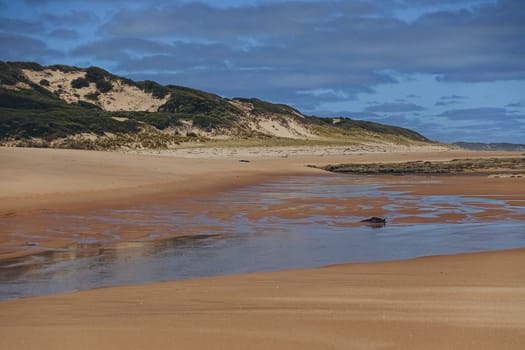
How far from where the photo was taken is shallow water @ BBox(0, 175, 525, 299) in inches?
319

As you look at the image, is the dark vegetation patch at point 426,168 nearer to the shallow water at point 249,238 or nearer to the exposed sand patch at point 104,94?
the shallow water at point 249,238

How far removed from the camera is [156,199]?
18.3m

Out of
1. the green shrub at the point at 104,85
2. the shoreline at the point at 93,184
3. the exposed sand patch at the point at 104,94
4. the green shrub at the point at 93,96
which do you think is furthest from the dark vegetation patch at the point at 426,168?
the green shrub at the point at 104,85

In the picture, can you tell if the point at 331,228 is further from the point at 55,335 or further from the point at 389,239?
the point at 55,335

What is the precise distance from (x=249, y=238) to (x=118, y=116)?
195 feet

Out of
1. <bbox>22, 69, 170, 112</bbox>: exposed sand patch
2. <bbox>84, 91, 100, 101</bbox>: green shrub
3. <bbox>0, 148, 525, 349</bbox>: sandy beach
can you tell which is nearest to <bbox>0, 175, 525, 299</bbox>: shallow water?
<bbox>0, 148, 525, 349</bbox>: sandy beach

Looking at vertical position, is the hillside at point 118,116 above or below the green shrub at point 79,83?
below

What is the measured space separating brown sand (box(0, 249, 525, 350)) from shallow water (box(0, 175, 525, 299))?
3.75 ft

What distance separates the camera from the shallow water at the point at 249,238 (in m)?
8.10

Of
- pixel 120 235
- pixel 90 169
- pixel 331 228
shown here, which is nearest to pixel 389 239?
pixel 331 228

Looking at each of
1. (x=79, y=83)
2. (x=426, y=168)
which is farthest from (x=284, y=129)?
(x=426, y=168)

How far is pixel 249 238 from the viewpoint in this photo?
11.3m

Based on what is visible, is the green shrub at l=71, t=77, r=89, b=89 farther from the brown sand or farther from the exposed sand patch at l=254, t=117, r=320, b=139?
the brown sand

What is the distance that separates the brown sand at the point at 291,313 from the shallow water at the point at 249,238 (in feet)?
3.75
